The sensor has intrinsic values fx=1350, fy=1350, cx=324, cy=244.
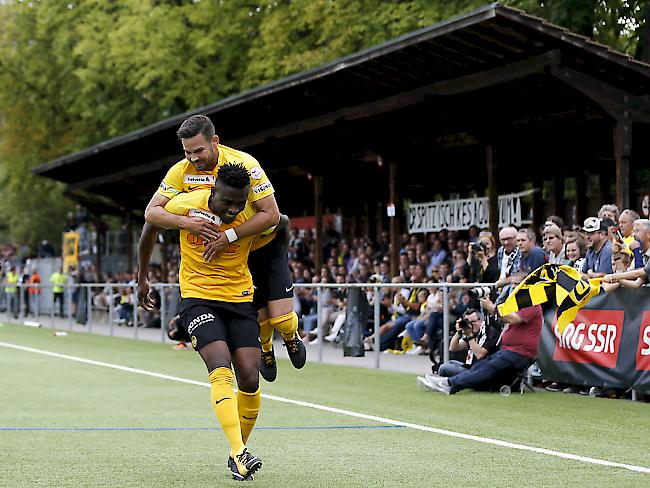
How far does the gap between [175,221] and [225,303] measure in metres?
0.54

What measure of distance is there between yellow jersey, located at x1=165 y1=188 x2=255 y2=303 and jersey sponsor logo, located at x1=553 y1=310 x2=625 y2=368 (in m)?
6.31

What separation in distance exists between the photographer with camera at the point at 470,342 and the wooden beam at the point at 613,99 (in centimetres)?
420

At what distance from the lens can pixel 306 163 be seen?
89.3 feet

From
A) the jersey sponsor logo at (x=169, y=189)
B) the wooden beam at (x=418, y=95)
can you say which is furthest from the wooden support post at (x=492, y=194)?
the jersey sponsor logo at (x=169, y=189)

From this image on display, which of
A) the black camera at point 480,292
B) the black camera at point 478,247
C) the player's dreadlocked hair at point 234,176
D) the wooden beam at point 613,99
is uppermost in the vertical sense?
the wooden beam at point 613,99

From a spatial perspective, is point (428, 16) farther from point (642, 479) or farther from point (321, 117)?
point (642, 479)

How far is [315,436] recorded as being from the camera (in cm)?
978

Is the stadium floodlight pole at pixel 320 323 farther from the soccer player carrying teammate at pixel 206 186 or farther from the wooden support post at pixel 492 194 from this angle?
the soccer player carrying teammate at pixel 206 186

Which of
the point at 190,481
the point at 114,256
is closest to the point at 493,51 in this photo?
the point at 190,481

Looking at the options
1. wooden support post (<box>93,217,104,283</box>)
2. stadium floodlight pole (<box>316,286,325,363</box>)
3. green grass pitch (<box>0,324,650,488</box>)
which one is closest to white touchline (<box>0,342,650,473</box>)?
green grass pitch (<box>0,324,650,488</box>)

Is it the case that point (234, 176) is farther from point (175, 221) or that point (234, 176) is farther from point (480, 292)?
point (480, 292)

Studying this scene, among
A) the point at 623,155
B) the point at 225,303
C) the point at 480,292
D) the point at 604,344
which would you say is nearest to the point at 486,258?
the point at 480,292

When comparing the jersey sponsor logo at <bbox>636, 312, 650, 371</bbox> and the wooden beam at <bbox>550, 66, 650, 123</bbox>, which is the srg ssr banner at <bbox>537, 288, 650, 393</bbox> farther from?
the wooden beam at <bbox>550, 66, 650, 123</bbox>

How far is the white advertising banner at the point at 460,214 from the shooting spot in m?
22.8
